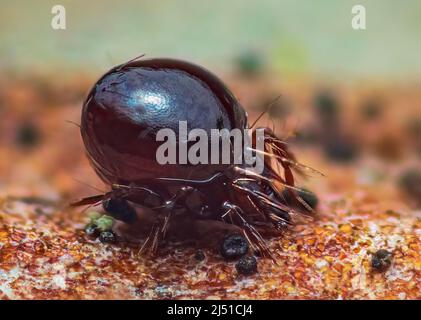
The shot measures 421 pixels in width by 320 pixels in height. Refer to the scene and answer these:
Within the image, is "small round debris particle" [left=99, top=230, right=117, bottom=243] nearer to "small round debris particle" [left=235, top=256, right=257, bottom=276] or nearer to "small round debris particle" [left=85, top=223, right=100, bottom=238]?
"small round debris particle" [left=85, top=223, right=100, bottom=238]

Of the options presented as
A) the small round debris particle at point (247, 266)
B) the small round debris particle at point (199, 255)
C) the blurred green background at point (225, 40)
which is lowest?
the small round debris particle at point (247, 266)

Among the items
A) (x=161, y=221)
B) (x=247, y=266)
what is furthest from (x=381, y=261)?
(x=161, y=221)

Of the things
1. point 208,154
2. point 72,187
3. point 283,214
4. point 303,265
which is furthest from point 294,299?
point 72,187

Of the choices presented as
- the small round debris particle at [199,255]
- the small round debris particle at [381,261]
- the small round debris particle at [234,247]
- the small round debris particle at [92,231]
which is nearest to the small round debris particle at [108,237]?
the small round debris particle at [92,231]

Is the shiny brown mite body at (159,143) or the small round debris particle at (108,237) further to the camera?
the small round debris particle at (108,237)

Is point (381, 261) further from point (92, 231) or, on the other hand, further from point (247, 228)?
point (92, 231)

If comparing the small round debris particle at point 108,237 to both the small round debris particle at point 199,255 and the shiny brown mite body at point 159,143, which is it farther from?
the small round debris particle at point 199,255

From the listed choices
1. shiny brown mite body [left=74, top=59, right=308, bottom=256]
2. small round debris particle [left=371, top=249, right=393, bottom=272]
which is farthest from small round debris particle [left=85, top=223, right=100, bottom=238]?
small round debris particle [left=371, top=249, right=393, bottom=272]
